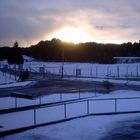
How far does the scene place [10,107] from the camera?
24.7 metres

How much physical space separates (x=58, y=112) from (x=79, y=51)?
16205cm

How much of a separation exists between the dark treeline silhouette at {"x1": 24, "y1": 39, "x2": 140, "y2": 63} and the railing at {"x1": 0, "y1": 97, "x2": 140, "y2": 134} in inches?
5489

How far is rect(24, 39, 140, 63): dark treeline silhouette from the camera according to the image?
173 metres

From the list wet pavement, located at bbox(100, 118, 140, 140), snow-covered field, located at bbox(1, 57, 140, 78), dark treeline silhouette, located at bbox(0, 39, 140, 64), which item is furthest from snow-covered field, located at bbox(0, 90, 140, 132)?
dark treeline silhouette, located at bbox(0, 39, 140, 64)

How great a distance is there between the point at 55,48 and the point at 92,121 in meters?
167

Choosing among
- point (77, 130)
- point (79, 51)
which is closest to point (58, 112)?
point (77, 130)

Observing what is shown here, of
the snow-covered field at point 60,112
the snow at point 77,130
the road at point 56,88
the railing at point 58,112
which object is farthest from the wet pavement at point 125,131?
the road at point 56,88

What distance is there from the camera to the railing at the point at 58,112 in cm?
1923

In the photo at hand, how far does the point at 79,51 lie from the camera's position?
18438cm

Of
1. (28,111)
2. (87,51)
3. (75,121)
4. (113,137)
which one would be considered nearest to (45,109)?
(28,111)

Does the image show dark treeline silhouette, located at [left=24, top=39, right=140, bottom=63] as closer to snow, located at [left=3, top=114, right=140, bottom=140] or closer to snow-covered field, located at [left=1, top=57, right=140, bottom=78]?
snow-covered field, located at [left=1, top=57, right=140, bottom=78]

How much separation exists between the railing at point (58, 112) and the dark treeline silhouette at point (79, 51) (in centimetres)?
13942

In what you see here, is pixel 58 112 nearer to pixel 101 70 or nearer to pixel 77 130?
pixel 77 130

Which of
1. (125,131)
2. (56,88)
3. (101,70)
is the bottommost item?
(125,131)
